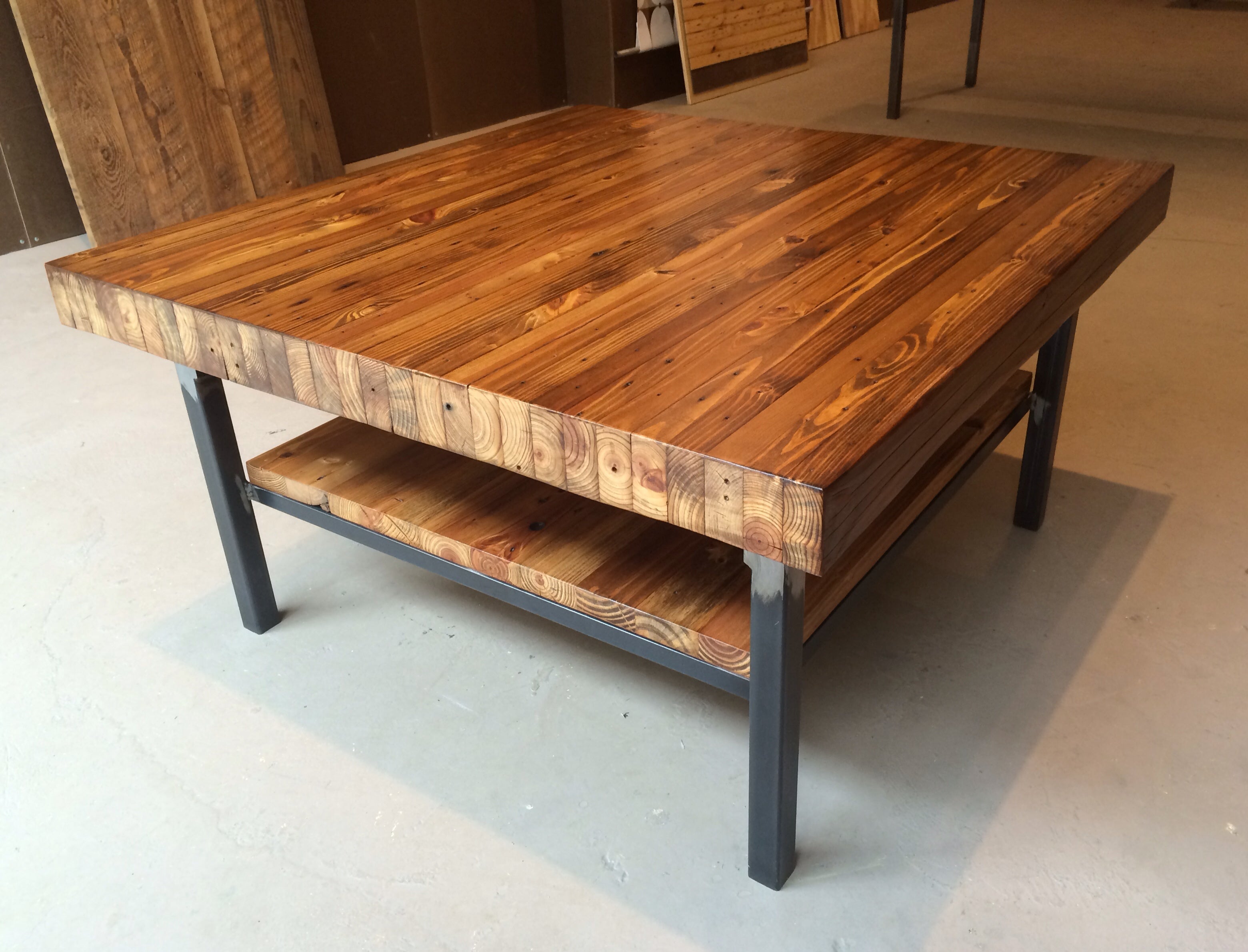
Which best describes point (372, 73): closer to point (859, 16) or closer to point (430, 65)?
point (430, 65)

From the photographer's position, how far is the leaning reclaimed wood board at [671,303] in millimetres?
967

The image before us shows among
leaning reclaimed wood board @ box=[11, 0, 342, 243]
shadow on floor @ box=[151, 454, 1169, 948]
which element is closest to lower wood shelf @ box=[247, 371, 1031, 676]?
shadow on floor @ box=[151, 454, 1169, 948]

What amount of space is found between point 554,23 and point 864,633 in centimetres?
374

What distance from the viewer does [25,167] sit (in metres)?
3.24

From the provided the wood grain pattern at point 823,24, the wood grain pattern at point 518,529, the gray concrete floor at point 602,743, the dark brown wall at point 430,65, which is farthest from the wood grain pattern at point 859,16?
the wood grain pattern at point 518,529

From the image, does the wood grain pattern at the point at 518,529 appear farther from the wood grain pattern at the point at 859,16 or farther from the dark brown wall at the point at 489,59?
the wood grain pattern at the point at 859,16

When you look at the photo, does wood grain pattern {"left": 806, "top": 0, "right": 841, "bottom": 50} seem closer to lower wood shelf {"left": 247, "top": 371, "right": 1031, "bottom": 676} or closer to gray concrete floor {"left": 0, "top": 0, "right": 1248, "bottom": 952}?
gray concrete floor {"left": 0, "top": 0, "right": 1248, "bottom": 952}

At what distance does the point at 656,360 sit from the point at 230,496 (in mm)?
714

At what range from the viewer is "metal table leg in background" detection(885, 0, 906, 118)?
422 centimetres

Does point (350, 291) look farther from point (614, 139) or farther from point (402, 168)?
point (614, 139)

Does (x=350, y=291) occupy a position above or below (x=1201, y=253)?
above

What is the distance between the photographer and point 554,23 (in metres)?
4.58

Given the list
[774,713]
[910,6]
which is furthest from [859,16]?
[774,713]

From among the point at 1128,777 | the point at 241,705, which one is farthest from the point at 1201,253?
the point at 241,705
